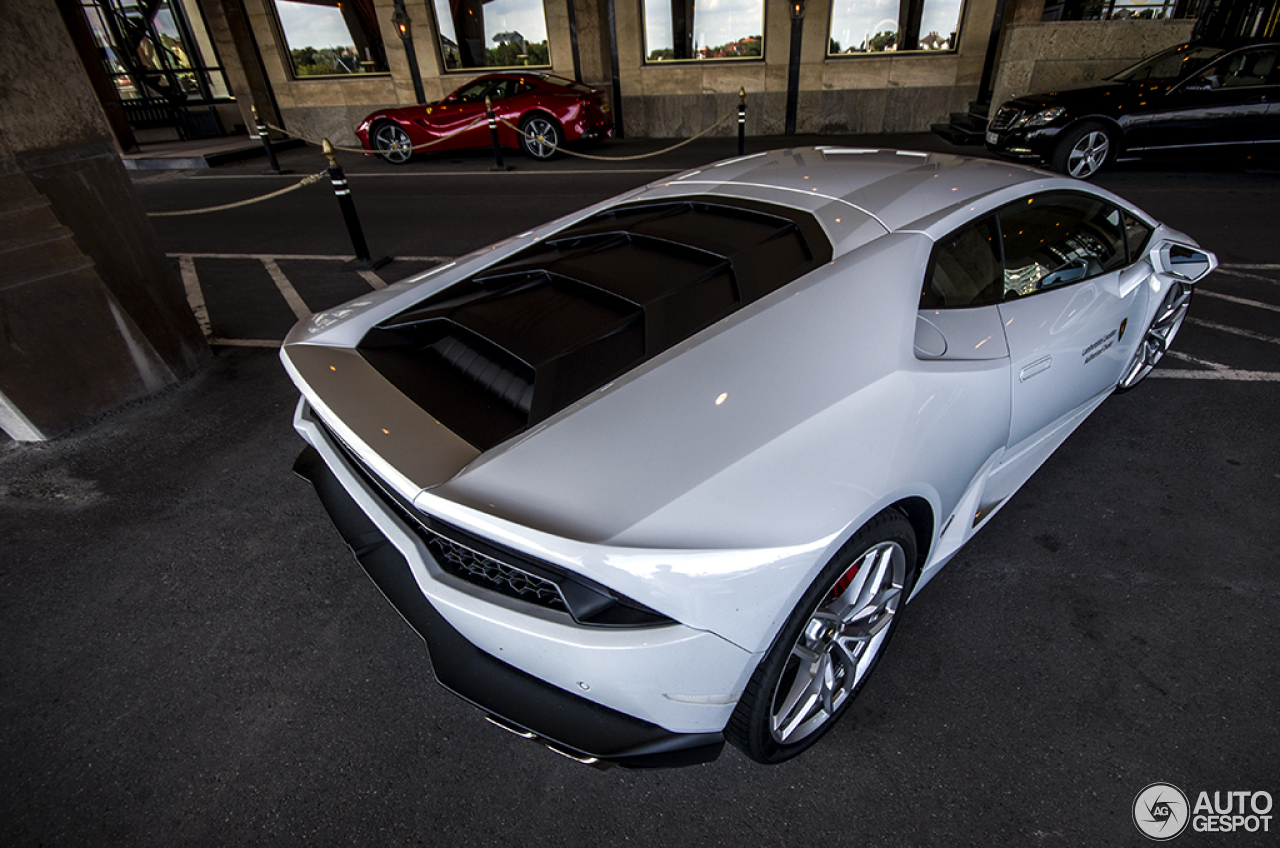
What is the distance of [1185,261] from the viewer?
273 cm

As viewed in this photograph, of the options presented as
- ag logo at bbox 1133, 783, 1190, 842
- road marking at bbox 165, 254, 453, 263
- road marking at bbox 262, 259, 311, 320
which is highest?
road marking at bbox 165, 254, 453, 263

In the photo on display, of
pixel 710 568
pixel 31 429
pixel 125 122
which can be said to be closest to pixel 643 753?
pixel 710 568

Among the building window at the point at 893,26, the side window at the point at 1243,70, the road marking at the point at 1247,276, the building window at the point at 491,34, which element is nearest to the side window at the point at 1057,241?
the road marking at the point at 1247,276

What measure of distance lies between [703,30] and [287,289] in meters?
11.1

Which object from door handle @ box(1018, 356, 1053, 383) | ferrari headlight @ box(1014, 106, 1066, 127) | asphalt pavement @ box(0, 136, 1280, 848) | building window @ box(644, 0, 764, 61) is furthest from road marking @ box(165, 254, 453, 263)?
building window @ box(644, 0, 764, 61)

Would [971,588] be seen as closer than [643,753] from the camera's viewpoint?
No

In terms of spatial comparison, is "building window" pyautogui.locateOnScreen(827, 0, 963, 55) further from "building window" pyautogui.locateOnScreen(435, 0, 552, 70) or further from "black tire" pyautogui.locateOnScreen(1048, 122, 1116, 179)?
"building window" pyautogui.locateOnScreen(435, 0, 552, 70)

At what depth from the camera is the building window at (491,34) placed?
45.0 ft

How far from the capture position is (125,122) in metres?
13.1

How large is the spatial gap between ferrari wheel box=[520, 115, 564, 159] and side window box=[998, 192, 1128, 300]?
9461 millimetres

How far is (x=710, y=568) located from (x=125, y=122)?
17.8 metres

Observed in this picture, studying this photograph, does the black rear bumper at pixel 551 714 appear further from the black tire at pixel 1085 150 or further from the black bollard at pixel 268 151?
the black bollard at pixel 268 151

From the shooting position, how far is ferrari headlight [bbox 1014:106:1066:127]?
7.55 metres

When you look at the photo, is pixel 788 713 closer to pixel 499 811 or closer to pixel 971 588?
pixel 499 811
